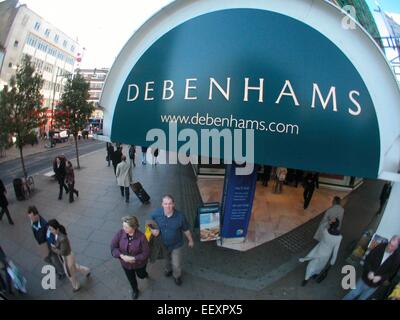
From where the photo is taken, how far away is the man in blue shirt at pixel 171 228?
11.2ft

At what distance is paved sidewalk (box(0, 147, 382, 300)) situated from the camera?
3488mm

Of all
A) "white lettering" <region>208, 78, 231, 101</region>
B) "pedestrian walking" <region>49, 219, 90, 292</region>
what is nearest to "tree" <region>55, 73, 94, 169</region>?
"pedestrian walking" <region>49, 219, 90, 292</region>

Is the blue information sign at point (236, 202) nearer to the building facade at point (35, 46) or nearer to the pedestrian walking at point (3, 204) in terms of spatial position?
the building facade at point (35, 46)

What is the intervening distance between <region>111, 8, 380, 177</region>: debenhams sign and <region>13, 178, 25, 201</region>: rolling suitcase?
3.54 metres

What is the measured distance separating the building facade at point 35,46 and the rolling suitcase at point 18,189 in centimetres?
161

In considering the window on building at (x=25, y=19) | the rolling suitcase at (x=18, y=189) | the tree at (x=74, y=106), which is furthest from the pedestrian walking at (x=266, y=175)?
the window on building at (x=25, y=19)

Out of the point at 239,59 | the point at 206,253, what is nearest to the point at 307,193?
the point at 206,253

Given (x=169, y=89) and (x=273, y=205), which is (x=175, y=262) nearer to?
(x=169, y=89)

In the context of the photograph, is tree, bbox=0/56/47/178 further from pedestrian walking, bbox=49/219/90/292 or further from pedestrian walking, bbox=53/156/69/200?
pedestrian walking, bbox=49/219/90/292

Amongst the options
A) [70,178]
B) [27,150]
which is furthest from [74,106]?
[70,178]

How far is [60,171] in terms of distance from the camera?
4586 mm

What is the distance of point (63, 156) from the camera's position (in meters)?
4.54

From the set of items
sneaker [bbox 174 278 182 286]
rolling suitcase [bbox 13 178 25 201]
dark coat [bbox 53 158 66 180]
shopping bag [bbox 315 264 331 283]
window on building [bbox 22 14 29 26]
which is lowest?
sneaker [bbox 174 278 182 286]
